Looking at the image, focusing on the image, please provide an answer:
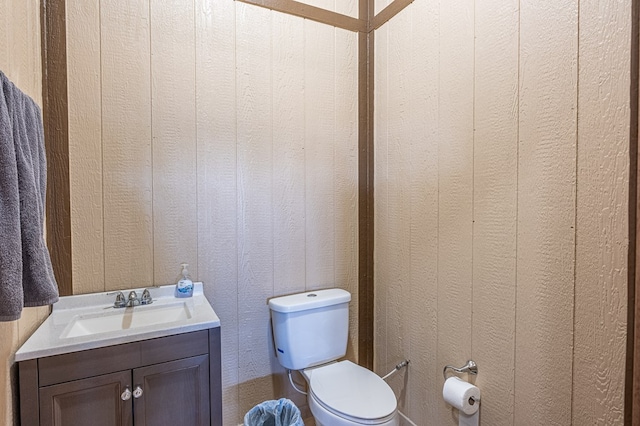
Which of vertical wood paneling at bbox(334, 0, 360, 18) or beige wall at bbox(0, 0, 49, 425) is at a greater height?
vertical wood paneling at bbox(334, 0, 360, 18)

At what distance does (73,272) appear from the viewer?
57.8 inches

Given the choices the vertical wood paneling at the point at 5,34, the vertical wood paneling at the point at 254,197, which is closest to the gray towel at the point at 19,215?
the vertical wood paneling at the point at 5,34

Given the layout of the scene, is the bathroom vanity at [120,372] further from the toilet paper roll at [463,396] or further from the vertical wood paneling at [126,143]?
the toilet paper roll at [463,396]

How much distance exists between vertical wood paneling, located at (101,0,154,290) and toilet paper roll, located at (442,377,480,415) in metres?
1.42

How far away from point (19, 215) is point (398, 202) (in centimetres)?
154

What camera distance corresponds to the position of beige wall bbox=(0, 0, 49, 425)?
3.25ft

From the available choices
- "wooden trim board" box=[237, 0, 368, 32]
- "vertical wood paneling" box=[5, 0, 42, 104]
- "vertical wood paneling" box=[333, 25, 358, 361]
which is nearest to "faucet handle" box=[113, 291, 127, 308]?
"vertical wood paneling" box=[5, 0, 42, 104]

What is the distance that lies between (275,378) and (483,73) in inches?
71.0

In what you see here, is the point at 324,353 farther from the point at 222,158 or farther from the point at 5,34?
the point at 5,34

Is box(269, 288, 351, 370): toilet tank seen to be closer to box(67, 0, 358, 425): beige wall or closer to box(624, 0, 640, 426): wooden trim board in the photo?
box(67, 0, 358, 425): beige wall

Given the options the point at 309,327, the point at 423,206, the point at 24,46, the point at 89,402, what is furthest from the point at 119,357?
the point at 423,206

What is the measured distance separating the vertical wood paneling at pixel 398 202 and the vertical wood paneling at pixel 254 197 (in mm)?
663

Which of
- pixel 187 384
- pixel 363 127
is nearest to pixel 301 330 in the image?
pixel 187 384

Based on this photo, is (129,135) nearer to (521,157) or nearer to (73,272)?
(73,272)
